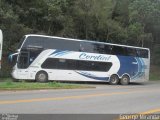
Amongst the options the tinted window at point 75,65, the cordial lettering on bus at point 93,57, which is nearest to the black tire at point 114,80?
the tinted window at point 75,65

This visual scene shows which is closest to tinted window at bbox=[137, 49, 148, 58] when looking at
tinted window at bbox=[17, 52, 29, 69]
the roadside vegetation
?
the roadside vegetation

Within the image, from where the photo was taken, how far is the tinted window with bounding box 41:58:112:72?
1341 inches

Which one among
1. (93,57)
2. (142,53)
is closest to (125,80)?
(142,53)

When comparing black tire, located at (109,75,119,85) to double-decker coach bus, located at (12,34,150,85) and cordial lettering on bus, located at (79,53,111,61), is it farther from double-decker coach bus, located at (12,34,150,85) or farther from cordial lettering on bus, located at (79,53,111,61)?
cordial lettering on bus, located at (79,53,111,61)

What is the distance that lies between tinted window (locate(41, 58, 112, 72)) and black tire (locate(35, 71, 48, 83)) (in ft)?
1.78

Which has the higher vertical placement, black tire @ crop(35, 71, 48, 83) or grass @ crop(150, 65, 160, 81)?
black tire @ crop(35, 71, 48, 83)

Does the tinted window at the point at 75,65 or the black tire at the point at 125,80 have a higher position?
the tinted window at the point at 75,65

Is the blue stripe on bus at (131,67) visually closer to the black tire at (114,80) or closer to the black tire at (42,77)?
the black tire at (114,80)

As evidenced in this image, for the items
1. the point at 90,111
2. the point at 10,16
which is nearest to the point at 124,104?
the point at 90,111

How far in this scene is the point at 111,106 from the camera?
16891mm

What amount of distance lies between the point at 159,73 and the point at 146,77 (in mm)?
10547

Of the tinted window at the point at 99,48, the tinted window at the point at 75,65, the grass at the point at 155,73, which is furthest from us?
the grass at the point at 155,73

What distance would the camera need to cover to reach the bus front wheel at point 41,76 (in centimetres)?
3331

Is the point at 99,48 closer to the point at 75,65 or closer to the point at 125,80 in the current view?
the point at 75,65
